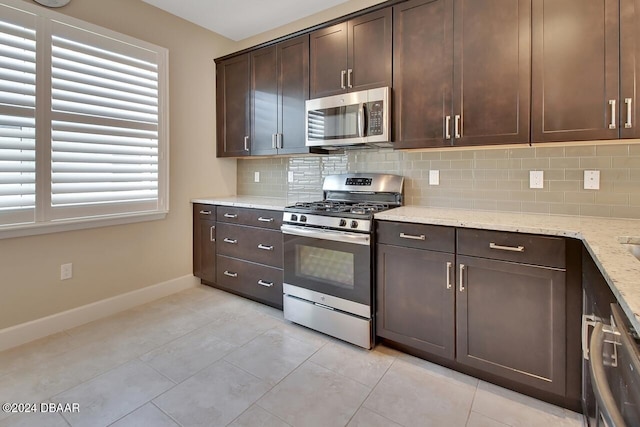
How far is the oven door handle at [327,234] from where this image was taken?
7.27 ft

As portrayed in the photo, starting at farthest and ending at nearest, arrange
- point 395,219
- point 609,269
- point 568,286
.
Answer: point 395,219
point 568,286
point 609,269

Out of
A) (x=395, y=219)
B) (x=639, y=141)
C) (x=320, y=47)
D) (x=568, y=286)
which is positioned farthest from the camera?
(x=320, y=47)

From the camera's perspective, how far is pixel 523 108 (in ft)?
6.47

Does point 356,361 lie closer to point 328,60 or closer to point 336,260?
point 336,260

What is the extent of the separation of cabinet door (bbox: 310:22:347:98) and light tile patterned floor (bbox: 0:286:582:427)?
2.00 meters

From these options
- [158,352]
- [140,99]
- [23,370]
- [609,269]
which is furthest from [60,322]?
[609,269]

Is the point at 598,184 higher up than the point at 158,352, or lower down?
higher up

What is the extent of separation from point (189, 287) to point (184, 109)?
73.0 inches

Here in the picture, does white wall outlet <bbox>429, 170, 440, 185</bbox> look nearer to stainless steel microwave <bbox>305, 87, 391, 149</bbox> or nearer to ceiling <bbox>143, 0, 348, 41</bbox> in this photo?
stainless steel microwave <bbox>305, 87, 391, 149</bbox>

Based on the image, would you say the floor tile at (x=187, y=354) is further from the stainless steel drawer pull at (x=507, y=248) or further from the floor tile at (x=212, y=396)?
the stainless steel drawer pull at (x=507, y=248)

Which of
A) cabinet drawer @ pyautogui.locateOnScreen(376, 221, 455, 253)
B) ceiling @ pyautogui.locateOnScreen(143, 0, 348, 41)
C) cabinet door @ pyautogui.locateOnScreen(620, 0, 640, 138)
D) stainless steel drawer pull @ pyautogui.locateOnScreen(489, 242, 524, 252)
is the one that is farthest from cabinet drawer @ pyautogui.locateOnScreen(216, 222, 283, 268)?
cabinet door @ pyautogui.locateOnScreen(620, 0, 640, 138)

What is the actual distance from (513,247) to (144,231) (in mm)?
2994

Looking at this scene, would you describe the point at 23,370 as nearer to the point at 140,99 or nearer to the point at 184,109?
the point at 140,99

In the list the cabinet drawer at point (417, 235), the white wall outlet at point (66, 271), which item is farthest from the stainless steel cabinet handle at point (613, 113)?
the white wall outlet at point (66, 271)
